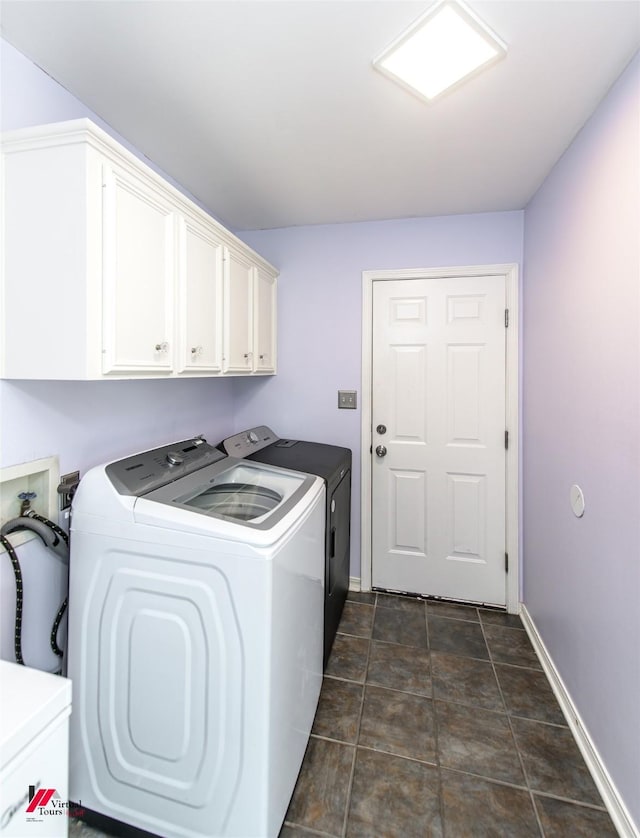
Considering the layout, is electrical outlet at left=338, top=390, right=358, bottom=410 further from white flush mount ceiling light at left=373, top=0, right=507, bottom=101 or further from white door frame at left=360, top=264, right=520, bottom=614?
white flush mount ceiling light at left=373, top=0, right=507, bottom=101

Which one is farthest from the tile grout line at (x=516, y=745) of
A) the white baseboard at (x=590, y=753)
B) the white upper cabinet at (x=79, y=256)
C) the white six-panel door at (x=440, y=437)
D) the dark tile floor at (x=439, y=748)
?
the white upper cabinet at (x=79, y=256)

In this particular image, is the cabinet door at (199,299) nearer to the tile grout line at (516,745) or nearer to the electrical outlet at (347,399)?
the electrical outlet at (347,399)

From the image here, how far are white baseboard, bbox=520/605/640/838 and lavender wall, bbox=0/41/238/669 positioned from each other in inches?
75.8

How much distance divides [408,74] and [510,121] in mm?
533

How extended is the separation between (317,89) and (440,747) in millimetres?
2466

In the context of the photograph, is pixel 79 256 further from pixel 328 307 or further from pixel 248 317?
pixel 328 307

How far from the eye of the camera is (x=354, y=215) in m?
2.45

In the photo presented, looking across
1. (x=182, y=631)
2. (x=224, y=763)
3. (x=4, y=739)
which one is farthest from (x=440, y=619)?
(x=4, y=739)

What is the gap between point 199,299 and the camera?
1.67 m

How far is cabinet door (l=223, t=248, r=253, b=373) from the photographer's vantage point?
1.92m

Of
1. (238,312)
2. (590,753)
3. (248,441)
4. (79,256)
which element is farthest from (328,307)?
(590,753)

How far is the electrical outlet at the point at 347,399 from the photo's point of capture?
261 centimetres

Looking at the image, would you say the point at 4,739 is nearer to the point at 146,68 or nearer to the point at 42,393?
the point at 42,393

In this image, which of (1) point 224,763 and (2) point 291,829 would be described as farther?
(2) point 291,829
